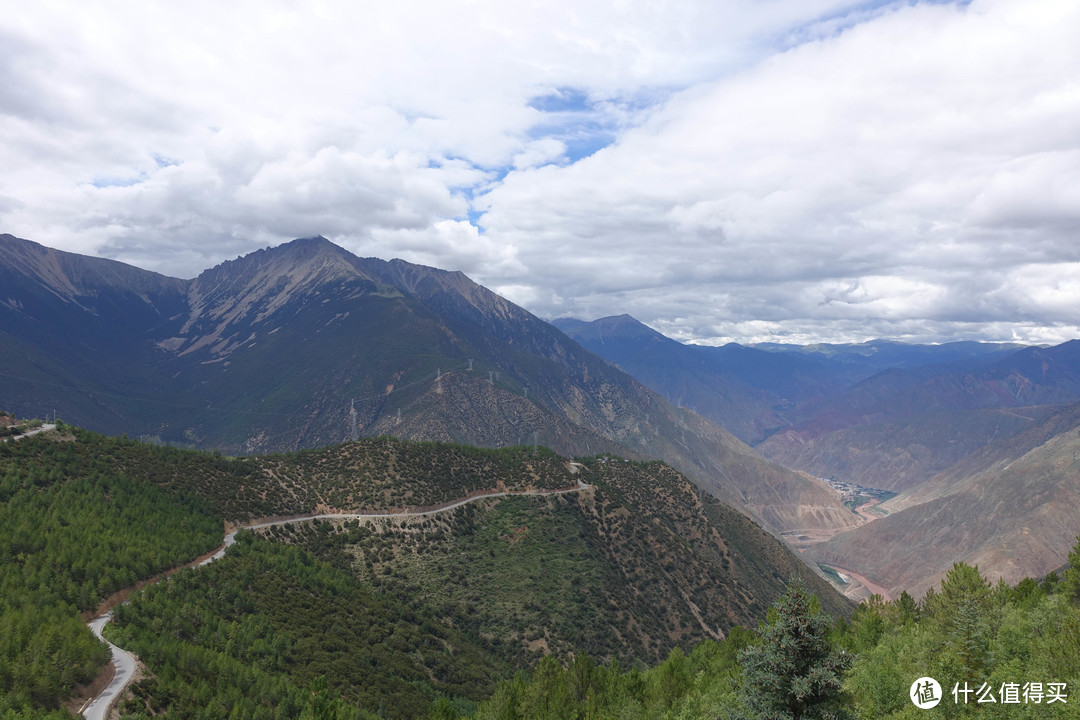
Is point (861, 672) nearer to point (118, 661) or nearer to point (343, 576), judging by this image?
point (118, 661)

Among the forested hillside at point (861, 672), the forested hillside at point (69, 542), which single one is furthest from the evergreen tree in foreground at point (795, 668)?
the forested hillside at point (69, 542)

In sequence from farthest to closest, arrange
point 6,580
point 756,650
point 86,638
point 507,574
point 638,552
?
point 638,552 < point 507,574 < point 6,580 < point 86,638 < point 756,650

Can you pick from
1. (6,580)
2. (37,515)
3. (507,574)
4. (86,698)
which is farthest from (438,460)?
(86,698)

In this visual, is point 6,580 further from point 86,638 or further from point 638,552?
point 638,552

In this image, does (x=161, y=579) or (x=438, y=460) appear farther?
(x=438, y=460)

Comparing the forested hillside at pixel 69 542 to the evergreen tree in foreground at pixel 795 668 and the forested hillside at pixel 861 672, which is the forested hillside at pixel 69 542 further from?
the evergreen tree in foreground at pixel 795 668

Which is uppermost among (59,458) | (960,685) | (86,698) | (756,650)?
(756,650)

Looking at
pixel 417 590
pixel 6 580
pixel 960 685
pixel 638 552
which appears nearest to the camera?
pixel 960 685
